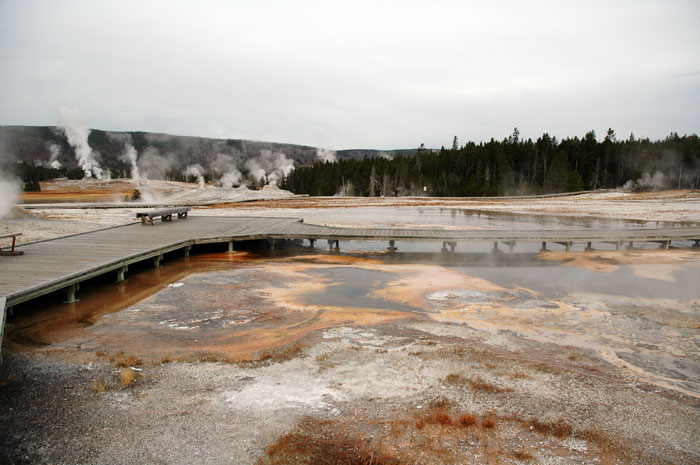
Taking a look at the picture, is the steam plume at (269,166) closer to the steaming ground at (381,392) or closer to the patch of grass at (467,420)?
the steaming ground at (381,392)

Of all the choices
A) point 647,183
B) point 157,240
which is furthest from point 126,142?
point 157,240

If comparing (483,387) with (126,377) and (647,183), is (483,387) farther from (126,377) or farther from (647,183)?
(647,183)

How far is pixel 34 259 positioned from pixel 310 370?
7.68 meters

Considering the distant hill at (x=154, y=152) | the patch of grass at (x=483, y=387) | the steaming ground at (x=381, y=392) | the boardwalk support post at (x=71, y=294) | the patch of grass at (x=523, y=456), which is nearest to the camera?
the patch of grass at (x=523, y=456)

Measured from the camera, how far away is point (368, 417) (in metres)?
4.46

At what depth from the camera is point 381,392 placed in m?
4.98

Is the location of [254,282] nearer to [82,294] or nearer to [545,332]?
[82,294]

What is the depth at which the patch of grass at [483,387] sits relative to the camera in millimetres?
5012

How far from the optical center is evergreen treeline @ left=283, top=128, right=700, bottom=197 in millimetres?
57906

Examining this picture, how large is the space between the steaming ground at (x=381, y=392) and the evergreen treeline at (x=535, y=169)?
53.9 meters

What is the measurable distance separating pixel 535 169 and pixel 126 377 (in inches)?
2636

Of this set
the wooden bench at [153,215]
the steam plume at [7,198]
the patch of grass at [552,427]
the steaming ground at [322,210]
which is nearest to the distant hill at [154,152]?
the steaming ground at [322,210]

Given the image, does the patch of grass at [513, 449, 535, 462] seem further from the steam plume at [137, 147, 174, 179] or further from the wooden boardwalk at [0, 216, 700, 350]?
the steam plume at [137, 147, 174, 179]

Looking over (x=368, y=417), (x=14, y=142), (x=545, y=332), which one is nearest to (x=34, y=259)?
(x=368, y=417)
